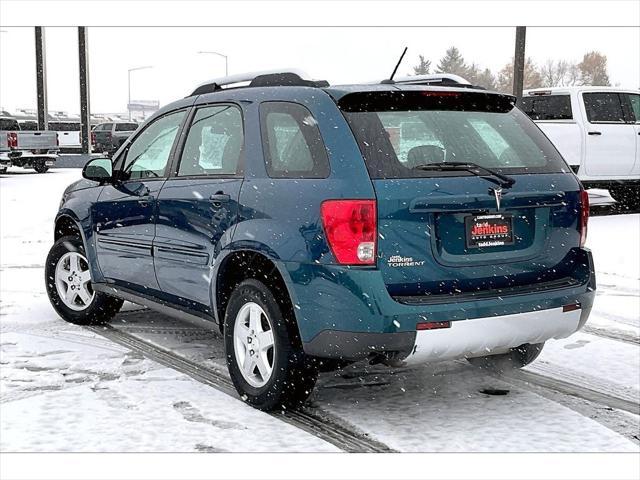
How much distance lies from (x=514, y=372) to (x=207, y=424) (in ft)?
6.92

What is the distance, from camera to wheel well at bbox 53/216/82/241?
278 inches

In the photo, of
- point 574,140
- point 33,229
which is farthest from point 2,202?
point 574,140

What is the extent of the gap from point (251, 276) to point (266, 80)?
1.21 m

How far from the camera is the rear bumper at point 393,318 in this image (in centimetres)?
411

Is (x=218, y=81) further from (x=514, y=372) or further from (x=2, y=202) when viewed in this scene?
(x=2, y=202)

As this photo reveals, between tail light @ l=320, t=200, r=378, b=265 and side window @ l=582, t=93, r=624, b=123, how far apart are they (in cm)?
1224

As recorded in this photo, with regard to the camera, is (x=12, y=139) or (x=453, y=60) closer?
(x=12, y=139)

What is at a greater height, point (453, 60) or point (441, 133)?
point (453, 60)

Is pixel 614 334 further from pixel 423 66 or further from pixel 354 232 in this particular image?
pixel 423 66

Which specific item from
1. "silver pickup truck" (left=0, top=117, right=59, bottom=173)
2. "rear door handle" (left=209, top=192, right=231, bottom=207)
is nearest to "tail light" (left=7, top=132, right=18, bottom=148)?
"silver pickup truck" (left=0, top=117, right=59, bottom=173)

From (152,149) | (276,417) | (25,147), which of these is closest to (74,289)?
(152,149)

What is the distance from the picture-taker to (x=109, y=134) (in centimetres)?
4594

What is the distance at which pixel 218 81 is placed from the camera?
559 centimetres

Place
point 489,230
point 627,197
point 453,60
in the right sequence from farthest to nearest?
1. point 453,60
2. point 627,197
3. point 489,230
